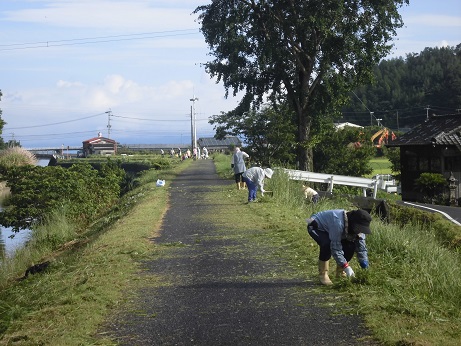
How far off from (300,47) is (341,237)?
25.4 metres

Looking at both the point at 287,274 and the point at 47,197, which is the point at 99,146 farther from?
the point at 287,274

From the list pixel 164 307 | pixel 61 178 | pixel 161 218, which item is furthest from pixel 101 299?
pixel 61 178

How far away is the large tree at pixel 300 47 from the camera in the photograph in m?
31.3

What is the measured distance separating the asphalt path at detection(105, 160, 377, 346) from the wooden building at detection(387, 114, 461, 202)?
1011 inches

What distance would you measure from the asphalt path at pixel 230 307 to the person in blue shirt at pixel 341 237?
15.4 inches

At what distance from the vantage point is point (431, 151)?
37.5 metres

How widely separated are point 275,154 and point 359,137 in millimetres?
12412

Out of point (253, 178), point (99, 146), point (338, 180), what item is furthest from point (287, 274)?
point (99, 146)

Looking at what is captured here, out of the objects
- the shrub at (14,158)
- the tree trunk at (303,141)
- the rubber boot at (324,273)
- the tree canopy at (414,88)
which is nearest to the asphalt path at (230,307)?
the rubber boot at (324,273)

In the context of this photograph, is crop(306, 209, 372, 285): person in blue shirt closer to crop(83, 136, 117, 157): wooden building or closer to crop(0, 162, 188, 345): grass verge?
crop(0, 162, 188, 345): grass verge

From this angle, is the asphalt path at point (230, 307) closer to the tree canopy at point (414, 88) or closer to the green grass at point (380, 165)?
the green grass at point (380, 165)

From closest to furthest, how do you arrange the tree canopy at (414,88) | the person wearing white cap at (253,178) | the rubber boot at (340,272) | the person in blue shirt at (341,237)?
the person in blue shirt at (341,237) → the rubber boot at (340,272) → the person wearing white cap at (253,178) → the tree canopy at (414,88)

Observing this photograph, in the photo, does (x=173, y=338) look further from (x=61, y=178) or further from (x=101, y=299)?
(x=61, y=178)

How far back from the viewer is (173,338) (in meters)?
7.07
